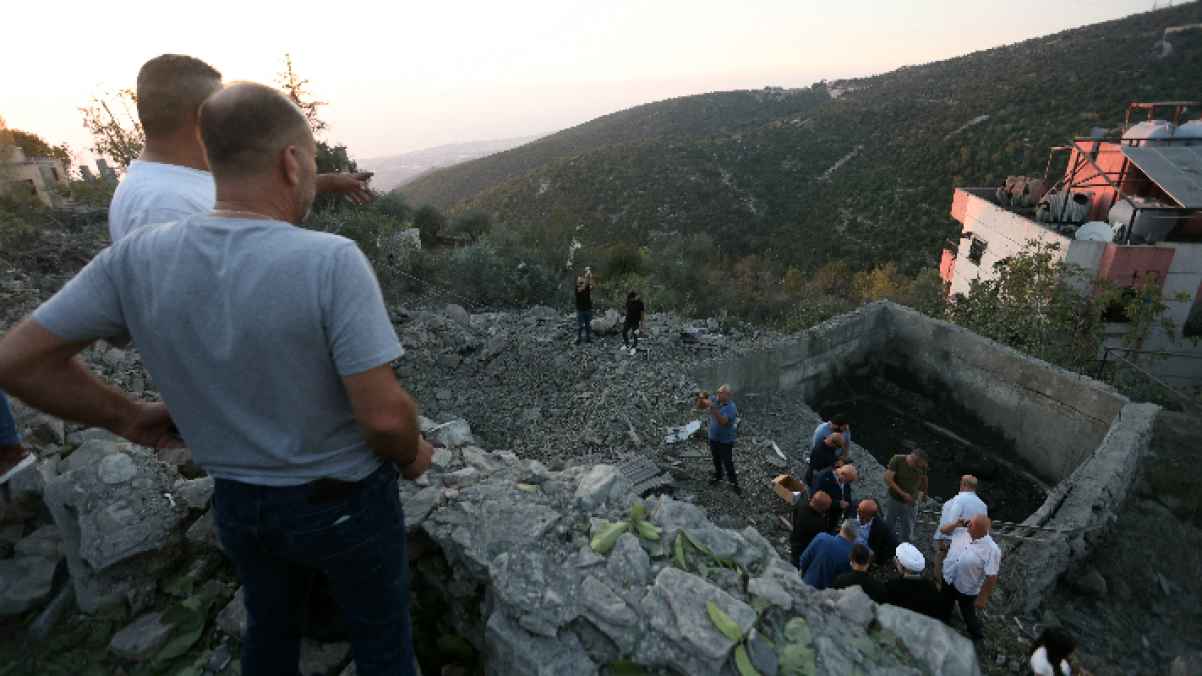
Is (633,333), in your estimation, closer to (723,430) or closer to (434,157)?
(723,430)

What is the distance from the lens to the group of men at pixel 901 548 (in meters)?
4.53

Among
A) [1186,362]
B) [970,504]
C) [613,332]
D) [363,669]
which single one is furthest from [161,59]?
[1186,362]

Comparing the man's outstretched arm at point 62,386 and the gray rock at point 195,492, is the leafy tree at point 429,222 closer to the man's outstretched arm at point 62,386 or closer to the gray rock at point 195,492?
the gray rock at point 195,492

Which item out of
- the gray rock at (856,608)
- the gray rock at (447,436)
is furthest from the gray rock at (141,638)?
the gray rock at (856,608)

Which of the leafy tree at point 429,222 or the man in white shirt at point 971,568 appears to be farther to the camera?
the leafy tree at point 429,222

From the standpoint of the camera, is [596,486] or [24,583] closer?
[24,583]

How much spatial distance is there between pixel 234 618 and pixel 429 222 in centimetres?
2047

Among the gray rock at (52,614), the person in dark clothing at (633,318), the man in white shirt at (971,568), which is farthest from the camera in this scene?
the person in dark clothing at (633,318)

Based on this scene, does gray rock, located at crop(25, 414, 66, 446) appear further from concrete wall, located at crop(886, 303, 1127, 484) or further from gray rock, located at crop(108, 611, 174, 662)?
concrete wall, located at crop(886, 303, 1127, 484)

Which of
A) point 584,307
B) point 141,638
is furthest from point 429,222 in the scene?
point 141,638

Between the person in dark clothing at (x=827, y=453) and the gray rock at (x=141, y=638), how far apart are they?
19.9 ft

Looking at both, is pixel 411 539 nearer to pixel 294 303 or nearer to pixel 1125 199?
pixel 294 303

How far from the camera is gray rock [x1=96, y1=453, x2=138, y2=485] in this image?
290cm

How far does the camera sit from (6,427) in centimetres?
292
